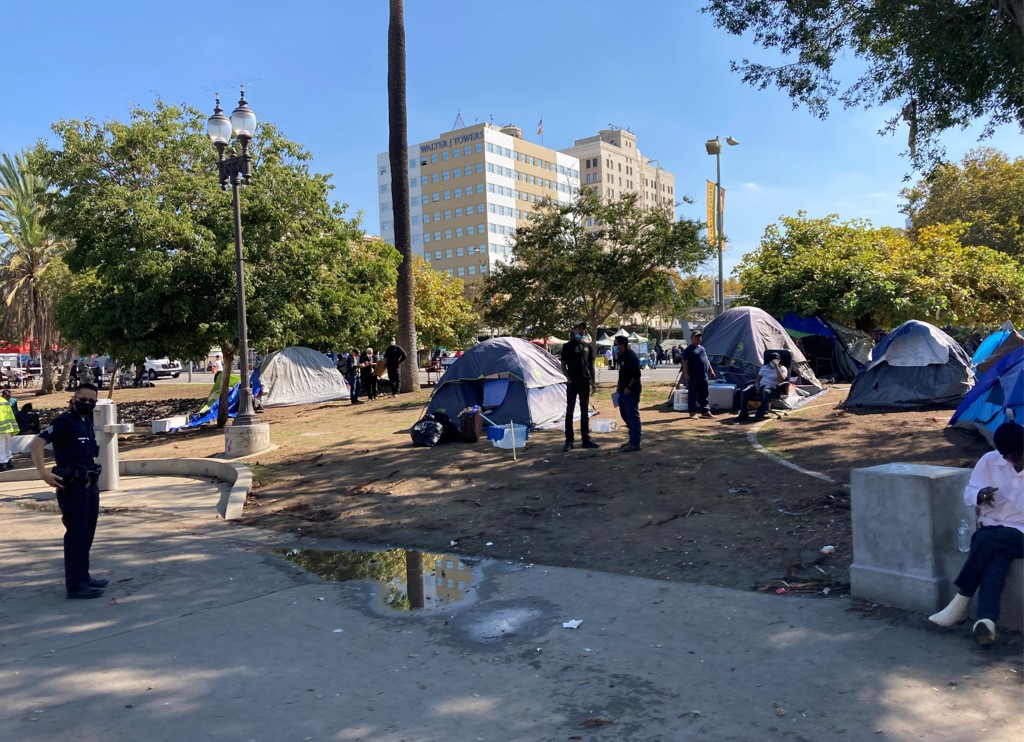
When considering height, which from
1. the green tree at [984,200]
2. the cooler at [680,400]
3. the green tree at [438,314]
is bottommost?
the cooler at [680,400]

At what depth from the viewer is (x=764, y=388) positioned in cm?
1414

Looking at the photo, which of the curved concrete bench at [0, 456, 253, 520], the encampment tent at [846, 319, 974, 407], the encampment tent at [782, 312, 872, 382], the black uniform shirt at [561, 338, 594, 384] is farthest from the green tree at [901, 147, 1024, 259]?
the curved concrete bench at [0, 456, 253, 520]

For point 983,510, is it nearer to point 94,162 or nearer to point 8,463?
point 8,463

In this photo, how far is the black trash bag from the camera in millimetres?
12625

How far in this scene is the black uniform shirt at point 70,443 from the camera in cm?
608

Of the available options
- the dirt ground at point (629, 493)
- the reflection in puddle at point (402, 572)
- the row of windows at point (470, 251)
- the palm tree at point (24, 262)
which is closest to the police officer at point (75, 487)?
the reflection in puddle at point (402, 572)

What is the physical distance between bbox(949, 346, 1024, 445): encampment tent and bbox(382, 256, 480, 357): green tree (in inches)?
Result: 921

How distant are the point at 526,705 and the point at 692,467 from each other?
6.30 meters

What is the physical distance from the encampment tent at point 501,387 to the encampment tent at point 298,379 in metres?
10.9

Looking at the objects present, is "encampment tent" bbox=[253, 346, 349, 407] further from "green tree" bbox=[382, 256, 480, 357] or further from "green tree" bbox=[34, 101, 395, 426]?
"green tree" bbox=[382, 256, 480, 357]

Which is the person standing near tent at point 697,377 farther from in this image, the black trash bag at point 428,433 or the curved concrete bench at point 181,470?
the curved concrete bench at point 181,470

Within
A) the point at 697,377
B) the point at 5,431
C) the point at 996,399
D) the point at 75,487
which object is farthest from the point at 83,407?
the point at 697,377

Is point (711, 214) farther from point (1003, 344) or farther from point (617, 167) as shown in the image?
point (617, 167)

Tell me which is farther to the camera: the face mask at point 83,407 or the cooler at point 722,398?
the cooler at point 722,398
